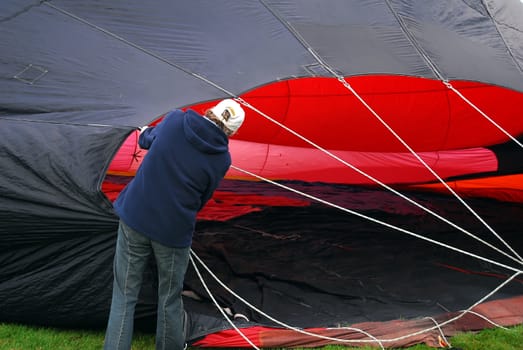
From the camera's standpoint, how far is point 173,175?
2.20 meters

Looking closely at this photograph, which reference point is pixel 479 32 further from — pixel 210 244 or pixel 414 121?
pixel 210 244

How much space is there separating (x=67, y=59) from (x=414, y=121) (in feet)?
9.62

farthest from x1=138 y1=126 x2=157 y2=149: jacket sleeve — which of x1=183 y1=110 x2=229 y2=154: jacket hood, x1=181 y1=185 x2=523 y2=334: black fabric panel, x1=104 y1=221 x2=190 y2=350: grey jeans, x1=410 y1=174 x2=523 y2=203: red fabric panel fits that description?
x1=410 y1=174 x2=523 y2=203: red fabric panel

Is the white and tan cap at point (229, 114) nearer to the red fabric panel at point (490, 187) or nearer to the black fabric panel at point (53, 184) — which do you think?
the black fabric panel at point (53, 184)

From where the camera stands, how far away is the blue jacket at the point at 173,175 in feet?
7.18

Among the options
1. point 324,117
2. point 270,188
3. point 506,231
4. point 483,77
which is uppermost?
point 483,77

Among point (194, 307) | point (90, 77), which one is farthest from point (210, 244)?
point (90, 77)

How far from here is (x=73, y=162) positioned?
2.57 metres

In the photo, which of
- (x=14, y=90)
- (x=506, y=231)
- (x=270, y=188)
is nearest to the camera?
(x=14, y=90)

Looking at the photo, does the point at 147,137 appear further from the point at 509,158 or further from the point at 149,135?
the point at 509,158


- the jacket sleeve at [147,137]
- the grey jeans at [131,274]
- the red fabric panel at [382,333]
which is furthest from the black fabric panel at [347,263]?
the jacket sleeve at [147,137]

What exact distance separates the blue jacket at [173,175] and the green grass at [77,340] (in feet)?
2.47

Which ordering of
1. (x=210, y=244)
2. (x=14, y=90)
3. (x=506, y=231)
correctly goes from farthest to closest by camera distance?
(x=506, y=231) → (x=210, y=244) → (x=14, y=90)

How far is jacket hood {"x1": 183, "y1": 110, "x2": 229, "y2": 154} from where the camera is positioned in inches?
86.0
